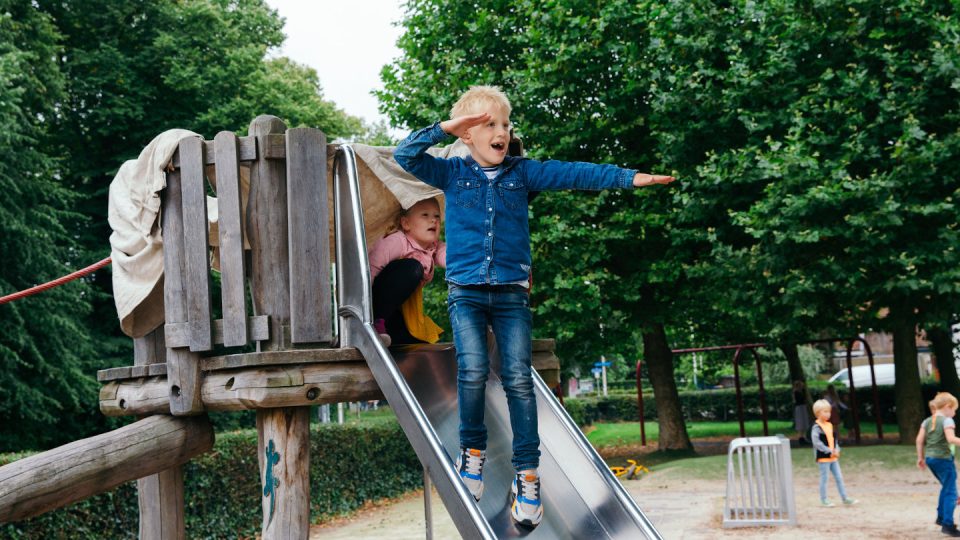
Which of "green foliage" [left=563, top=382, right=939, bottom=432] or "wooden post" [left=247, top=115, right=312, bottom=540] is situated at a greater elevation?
"wooden post" [left=247, top=115, right=312, bottom=540]

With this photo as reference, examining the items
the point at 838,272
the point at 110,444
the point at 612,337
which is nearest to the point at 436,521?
the point at 612,337

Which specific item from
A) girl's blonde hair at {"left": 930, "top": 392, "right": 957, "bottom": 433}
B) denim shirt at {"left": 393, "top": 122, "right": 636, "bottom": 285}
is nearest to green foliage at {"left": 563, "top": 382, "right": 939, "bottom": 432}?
girl's blonde hair at {"left": 930, "top": 392, "right": 957, "bottom": 433}

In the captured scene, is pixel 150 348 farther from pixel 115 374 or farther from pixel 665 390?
pixel 665 390

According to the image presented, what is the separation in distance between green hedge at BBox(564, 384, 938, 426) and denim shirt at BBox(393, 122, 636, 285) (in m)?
27.2

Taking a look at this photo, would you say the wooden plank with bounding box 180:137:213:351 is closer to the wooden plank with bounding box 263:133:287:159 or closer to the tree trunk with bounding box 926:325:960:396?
the wooden plank with bounding box 263:133:287:159

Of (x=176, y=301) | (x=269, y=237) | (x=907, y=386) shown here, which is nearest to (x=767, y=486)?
(x=907, y=386)

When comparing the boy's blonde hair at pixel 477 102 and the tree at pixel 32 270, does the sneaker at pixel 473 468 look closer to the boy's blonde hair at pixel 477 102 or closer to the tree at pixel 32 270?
the boy's blonde hair at pixel 477 102

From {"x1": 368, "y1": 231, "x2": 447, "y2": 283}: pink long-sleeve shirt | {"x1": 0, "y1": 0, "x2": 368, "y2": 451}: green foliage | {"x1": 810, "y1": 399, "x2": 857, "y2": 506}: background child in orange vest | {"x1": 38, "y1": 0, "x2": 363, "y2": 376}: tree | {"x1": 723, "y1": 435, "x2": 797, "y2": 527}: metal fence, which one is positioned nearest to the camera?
{"x1": 368, "y1": 231, "x2": 447, "y2": 283}: pink long-sleeve shirt

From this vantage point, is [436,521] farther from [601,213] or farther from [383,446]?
[601,213]

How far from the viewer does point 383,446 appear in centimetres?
1994

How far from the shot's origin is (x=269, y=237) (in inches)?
226

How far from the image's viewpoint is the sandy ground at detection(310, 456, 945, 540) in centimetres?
1235

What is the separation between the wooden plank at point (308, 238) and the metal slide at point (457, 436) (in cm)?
12

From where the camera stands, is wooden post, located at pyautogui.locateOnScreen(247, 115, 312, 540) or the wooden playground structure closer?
the wooden playground structure
